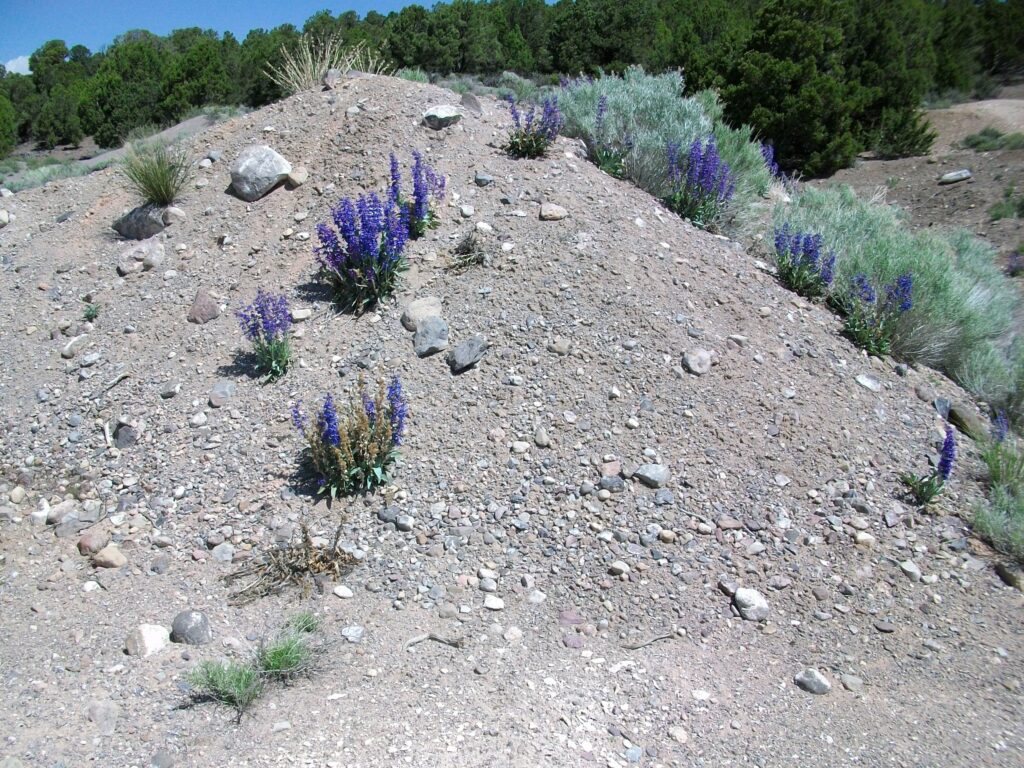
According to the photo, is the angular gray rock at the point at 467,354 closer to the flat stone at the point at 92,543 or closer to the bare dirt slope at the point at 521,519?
the bare dirt slope at the point at 521,519

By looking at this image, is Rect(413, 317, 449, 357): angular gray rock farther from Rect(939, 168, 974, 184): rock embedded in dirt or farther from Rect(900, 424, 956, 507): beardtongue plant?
Rect(939, 168, 974, 184): rock embedded in dirt

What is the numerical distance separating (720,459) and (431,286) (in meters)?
2.26

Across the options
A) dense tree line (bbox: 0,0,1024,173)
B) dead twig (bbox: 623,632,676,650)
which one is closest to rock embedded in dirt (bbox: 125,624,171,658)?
dead twig (bbox: 623,632,676,650)

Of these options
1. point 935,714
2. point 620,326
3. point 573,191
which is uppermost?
point 573,191

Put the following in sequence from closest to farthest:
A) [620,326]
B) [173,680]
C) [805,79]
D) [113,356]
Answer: [173,680] → [620,326] → [113,356] → [805,79]

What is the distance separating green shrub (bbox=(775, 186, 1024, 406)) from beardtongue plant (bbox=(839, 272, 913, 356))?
0.14 feet

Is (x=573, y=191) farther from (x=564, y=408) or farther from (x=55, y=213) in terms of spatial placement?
(x=55, y=213)

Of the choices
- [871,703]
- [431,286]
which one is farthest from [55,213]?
[871,703]

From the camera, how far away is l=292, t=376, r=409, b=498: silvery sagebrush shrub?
13.1ft

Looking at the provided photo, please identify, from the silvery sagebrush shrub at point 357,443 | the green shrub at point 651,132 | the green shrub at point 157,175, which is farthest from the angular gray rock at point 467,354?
the green shrub at point 157,175

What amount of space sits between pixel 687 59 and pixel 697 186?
9.40m

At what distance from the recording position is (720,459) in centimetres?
418

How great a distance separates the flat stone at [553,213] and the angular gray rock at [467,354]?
129 cm

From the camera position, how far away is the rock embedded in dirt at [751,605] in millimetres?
3549
